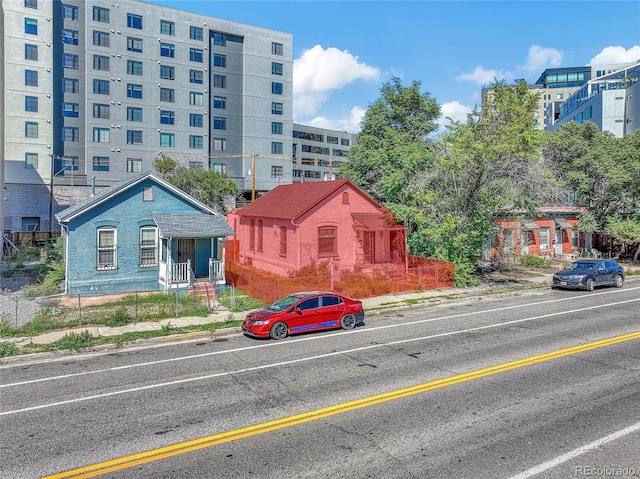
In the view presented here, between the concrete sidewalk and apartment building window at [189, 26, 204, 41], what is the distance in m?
52.5

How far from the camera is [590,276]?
88.5ft

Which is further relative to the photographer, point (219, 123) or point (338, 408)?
point (219, 123)

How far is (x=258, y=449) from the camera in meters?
8.46

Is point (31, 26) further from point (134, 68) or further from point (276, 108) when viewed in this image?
point (276, 108)

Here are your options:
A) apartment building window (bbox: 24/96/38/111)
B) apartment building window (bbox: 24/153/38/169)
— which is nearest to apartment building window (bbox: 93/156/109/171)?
apartment building window (bbox: 24/153/38/169)

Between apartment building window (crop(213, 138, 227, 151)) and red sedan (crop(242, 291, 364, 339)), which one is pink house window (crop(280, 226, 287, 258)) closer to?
red sedan (crop(242, 291, 364, 339))

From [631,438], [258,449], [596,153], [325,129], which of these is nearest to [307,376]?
[258,449]

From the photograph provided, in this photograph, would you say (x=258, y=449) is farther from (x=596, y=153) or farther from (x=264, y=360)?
(x=596, y=153)

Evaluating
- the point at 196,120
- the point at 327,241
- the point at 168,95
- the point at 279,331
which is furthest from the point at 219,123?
the point at 279,331

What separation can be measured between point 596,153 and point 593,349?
31559 millimetres

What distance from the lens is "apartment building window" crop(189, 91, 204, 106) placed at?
63969mm

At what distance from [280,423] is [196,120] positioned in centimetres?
6003

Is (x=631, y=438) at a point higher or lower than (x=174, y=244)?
lower

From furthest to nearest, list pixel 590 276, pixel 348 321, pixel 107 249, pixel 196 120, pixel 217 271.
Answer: pixel 196 120, pixel 590 276, pixel 217 271, pixel 107 249, pixel 348 321
